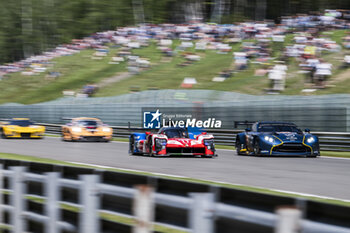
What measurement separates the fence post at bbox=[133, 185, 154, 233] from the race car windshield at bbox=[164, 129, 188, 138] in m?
11.8

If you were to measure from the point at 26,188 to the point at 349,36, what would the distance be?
2288 centimetres

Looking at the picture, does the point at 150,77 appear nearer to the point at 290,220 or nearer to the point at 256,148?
the point at 256,148

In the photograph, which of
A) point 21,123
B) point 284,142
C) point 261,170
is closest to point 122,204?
point 261,170

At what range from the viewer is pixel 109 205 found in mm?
4195

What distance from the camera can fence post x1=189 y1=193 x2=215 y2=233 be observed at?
3156mm

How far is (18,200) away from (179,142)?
1012 cm

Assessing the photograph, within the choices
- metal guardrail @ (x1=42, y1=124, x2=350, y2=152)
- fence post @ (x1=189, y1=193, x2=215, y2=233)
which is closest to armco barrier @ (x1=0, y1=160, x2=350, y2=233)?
fence post @ (x1=189, y1=193, x2=215, y2=233)

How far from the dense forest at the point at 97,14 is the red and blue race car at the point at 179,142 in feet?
125

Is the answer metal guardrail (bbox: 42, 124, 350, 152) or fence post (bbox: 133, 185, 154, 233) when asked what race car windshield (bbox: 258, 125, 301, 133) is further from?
fence post (bbox: 133, 185, 154, 233)

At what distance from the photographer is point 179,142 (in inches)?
602

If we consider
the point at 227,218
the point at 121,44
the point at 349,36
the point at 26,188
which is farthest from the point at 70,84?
the point at 227,218

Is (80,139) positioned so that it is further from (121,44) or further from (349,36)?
(121,44)

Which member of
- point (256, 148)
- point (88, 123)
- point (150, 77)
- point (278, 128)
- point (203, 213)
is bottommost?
point (256, 148)

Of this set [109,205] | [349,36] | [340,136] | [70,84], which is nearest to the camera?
[109,205]
